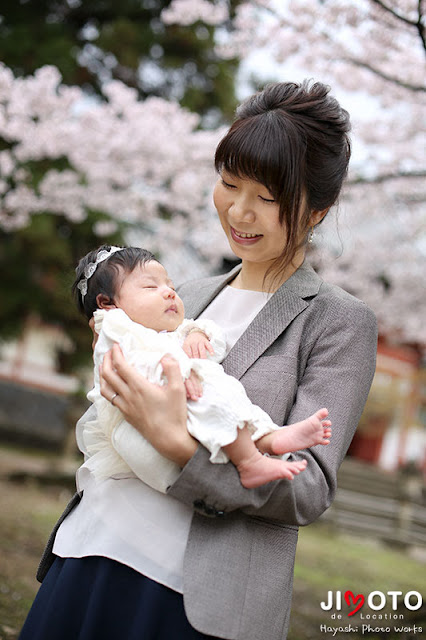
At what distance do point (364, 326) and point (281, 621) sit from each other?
0.73 metres

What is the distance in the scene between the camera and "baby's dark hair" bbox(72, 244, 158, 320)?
172cm

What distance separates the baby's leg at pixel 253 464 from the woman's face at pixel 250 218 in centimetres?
51

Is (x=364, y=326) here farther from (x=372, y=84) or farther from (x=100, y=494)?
(x=372, y=84)

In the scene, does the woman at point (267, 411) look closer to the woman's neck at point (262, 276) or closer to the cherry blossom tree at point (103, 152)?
the woman's neck at point (262, 276)

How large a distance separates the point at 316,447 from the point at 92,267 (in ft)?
2.46

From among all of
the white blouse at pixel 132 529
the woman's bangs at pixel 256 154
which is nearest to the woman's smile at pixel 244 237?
the woman's bangs at pixel 256 154

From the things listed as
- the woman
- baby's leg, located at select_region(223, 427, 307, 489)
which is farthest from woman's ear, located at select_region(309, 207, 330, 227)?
baby's leg, located at select_region(223, 427, 307, 489)

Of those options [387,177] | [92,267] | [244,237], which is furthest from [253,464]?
[387,177]

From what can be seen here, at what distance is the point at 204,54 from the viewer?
945 centimetres

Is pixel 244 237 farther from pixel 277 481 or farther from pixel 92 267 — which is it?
pixel 277 481

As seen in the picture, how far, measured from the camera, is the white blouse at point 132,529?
1.47m

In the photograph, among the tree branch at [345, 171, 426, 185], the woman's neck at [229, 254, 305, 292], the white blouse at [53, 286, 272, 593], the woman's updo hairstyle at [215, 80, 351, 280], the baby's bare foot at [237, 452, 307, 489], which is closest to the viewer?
the baby's bare foot at [237, 452, 307, 489]

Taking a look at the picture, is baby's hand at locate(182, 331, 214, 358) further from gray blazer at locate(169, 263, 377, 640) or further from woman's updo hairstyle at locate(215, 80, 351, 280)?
woman's updo hairstyle at locate(215, 80, 351, 280)

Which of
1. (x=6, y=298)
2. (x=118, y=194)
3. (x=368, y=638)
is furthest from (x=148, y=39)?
(x=368, y=638)
